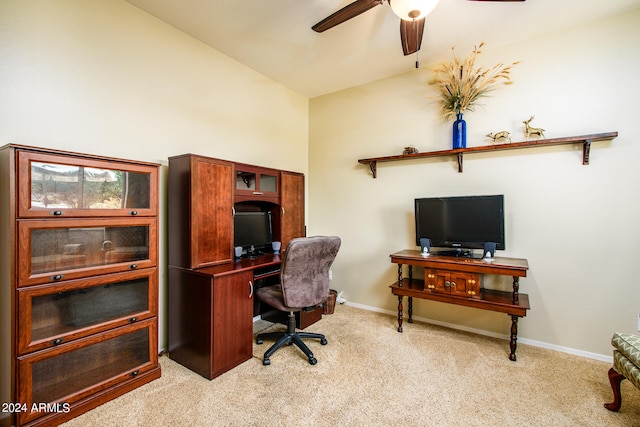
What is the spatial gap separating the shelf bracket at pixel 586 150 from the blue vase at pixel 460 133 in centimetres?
92

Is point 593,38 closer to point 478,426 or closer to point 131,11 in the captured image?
point 478,426

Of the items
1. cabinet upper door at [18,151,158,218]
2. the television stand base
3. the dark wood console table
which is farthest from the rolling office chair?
the television stand base

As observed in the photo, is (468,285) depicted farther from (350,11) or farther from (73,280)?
(73,280)

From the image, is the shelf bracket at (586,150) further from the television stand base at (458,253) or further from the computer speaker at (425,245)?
the computer speaker at (425,245)

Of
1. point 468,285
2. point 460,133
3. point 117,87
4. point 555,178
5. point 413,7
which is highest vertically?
point 413,7

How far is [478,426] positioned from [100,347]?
2.43 m

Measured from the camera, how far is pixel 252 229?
9.80ft

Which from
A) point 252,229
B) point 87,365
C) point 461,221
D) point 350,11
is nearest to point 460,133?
point 461,221

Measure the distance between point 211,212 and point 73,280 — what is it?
0.99 metres

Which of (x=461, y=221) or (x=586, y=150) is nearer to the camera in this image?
(x=586, y=150)

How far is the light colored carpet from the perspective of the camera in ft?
5.48

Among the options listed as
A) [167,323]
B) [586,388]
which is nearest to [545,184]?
[586,388]

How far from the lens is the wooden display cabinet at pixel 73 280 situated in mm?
1479

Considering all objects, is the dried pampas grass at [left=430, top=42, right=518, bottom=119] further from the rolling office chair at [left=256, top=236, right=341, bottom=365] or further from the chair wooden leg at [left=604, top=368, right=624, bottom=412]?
the chair wooden leg at [left=604, top=368, right=624, bottom=412]
